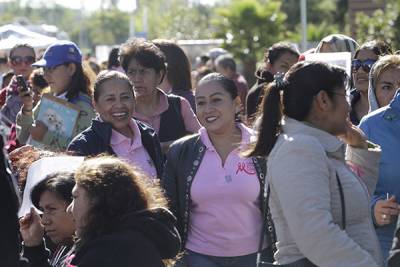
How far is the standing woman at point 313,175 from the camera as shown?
13.8 ft

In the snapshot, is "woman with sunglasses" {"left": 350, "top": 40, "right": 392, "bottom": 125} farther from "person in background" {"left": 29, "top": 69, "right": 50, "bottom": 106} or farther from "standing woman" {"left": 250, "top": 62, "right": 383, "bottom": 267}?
"person in background" {"left": 29, "top": 69, "right": 50, "bottom": 106}

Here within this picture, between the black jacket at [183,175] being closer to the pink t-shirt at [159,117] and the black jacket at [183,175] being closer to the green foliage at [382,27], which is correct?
the pink t-shirt at [159,117]

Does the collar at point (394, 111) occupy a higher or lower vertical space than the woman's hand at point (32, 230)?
higher

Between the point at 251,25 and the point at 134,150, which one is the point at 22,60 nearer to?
the point at 134,150

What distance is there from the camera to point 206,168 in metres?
6.06

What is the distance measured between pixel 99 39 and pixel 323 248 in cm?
9315

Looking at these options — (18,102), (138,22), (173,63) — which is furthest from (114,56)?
(138,22)

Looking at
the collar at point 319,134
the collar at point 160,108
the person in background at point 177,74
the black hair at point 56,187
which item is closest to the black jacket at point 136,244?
the collar at point 319,134

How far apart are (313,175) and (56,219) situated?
59.0 inches

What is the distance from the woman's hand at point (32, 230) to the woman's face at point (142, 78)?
2.35 metres

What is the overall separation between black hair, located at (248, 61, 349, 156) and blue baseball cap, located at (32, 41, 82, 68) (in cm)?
364

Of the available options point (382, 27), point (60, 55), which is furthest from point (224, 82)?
point (382, 27)

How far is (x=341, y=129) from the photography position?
14.6 ft

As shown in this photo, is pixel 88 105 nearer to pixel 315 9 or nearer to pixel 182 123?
pixel 182 123
